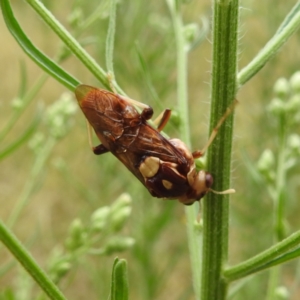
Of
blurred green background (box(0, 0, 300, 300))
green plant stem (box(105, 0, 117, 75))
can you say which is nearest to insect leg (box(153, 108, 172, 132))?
green plant stem (box(105, 0, 117, 75))

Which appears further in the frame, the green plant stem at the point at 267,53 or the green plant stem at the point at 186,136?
the green plant stem at the point at 186,136

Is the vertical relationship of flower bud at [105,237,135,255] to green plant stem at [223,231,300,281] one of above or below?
below

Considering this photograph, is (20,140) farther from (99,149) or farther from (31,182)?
(31,182)

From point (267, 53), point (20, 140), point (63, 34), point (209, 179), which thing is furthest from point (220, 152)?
point (20, 140)

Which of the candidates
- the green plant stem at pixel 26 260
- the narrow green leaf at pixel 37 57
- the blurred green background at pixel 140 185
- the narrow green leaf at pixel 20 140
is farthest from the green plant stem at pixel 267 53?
the blurred green background at pixel 140 185

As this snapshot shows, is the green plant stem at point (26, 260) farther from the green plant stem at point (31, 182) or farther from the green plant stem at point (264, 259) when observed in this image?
the green plant stem at point (31, 182)

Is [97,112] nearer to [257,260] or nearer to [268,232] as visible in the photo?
[257,260]

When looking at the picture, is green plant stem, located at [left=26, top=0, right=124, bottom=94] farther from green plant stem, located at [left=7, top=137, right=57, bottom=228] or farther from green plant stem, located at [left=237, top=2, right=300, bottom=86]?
green plant stem, located at [left=7, top=137, right=57, bottom=228]
